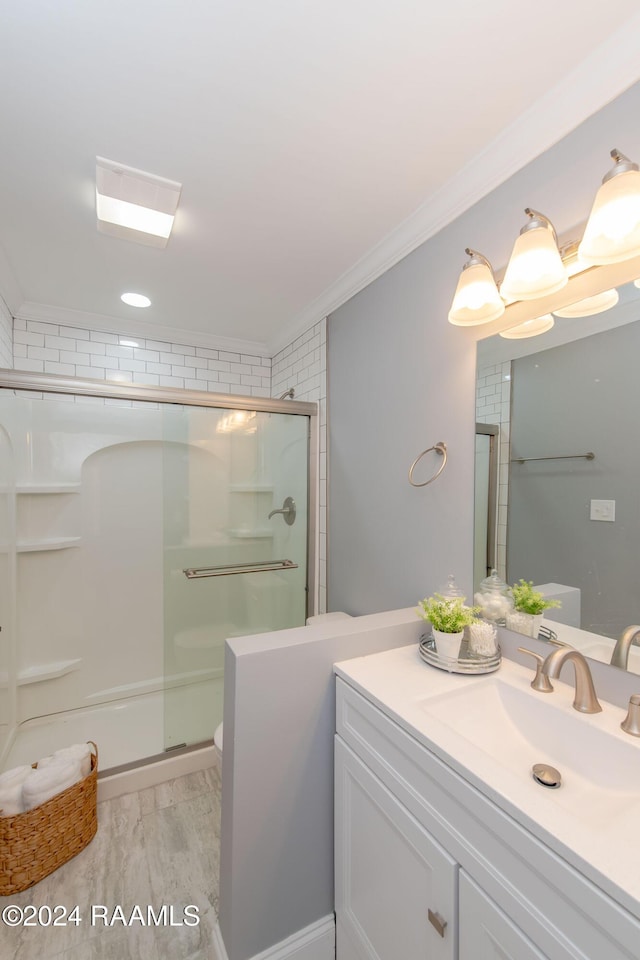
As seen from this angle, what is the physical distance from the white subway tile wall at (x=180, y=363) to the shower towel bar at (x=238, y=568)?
0.21 metres

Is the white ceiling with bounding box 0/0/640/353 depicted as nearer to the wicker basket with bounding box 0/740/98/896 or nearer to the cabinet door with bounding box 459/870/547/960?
the cabinet door with bounding box 459/870/547/960

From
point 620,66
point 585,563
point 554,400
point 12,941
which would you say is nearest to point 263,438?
point 554,400

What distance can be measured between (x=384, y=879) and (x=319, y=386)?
203 cm

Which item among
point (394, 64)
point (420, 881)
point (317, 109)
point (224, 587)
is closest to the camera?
point (420, 881)

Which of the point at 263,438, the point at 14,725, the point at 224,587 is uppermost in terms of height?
the point at 263,438

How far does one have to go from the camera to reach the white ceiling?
0.89m

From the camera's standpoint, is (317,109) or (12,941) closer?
(317,109)

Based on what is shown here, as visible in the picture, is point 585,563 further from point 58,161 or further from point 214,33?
point 58,161

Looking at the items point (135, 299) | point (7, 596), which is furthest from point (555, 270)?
point (7, 596)

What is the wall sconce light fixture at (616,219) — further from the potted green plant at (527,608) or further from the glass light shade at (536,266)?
the potted green plant at (527,608)

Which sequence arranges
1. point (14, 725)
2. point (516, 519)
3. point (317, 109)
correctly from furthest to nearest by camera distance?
1. point (14, 725)
2. point (516, 519)
3. point (317, 109)

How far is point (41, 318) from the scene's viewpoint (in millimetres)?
2371

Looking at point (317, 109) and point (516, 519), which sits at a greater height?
point (317, 109)

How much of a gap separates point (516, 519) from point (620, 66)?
111cm
